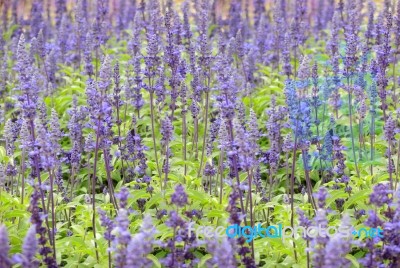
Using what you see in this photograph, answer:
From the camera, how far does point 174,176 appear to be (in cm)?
636

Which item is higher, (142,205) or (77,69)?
(77,69)

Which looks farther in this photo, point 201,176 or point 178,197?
point 201,176

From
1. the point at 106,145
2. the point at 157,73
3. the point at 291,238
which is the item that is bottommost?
the point at 291,238

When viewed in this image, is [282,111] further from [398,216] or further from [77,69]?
[77,69]

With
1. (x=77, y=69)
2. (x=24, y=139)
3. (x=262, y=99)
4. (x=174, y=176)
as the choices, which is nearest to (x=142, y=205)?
(x=174, y=176)

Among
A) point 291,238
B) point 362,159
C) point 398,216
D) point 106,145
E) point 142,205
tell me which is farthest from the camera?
point 362,159

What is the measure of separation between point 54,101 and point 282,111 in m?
3.79

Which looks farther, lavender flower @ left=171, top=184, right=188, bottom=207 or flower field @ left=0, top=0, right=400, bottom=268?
flower field @ left=0, top=0, right=400, bottom=268

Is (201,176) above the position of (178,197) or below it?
below

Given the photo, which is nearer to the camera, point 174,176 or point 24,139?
point 24,139

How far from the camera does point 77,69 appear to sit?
1127 cm

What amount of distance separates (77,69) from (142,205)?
5311 millimetres

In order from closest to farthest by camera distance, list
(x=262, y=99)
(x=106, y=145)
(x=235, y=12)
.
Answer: (x=106, y=145) → (x=262, y=99) → (x=235, y=12)

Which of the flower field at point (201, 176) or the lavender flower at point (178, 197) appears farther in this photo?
the flower field at point (201, 176)
